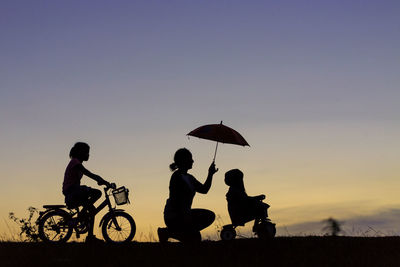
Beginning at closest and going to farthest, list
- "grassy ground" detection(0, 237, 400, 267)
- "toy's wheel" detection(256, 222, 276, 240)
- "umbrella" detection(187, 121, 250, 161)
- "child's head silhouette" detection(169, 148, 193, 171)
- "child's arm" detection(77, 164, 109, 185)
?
"grassy ground" detection(0, 237, 400, 267) → "child's head silhouette" detection(169, 148, 193, 171) → "child's arm" detection(77, 164, 109, 185) → "umbrella" detection(187, 121, 250, 161) → "toy's wheel" detection(256, 222, 276, 240)

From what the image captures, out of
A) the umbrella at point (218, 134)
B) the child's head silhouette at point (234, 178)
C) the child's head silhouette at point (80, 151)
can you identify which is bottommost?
the child's head silhouette at point (234, 178)

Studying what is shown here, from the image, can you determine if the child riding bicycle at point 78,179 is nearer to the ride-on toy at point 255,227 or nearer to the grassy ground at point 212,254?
the grassy ground at point 212,254

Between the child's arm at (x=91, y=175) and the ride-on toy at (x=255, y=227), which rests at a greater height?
the child's arm at (x=91, y=175)

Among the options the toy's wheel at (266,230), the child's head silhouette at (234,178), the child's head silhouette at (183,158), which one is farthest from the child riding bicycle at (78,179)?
the toy's wheel at (266,230)

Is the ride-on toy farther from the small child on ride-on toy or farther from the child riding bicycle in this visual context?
the child riding bicycle

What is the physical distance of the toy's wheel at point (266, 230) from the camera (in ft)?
47.5

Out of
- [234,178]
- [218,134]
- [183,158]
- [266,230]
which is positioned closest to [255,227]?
[266,230]

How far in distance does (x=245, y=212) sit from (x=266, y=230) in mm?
678

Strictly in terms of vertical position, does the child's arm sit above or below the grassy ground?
above

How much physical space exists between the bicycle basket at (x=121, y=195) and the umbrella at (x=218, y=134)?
6.41ft

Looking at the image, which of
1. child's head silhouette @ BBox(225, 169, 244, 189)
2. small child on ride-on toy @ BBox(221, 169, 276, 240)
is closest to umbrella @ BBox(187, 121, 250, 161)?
child's head silhouette @ BBox(225, 169, 244, 189)

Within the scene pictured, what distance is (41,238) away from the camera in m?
13.7

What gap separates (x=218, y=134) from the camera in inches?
521

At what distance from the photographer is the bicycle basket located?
42.7ft
